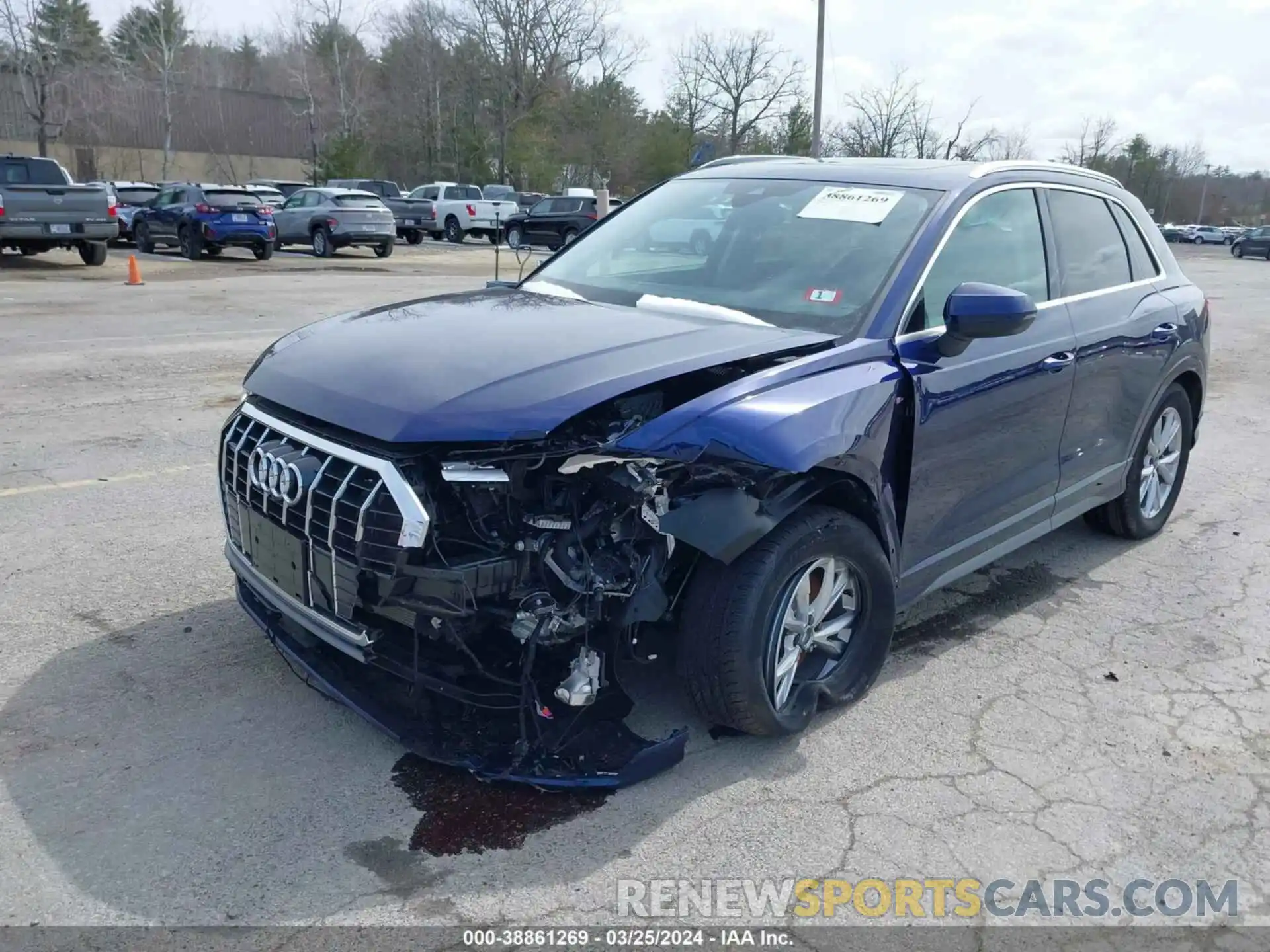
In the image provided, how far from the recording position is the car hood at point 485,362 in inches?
110

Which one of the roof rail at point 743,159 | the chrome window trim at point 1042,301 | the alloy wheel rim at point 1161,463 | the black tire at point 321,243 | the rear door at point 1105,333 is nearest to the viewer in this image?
the chrome window trim at point 1042,301

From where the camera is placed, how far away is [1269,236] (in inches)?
1843

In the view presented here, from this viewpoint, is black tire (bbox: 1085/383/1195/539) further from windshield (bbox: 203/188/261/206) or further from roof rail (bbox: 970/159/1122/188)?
windshield (bbox: 203/188/261/206)

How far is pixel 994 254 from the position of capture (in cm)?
405

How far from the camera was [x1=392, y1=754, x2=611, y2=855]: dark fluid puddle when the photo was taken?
9.25 ft

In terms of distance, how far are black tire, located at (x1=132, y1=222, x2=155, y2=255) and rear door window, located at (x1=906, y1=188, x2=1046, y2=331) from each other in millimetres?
23645

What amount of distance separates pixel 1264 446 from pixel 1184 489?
192 centimetres

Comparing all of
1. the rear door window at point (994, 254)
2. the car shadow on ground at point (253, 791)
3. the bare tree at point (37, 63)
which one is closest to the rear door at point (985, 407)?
the rear door window at point (994, 254)

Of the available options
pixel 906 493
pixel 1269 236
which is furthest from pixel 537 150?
pixel 906 493

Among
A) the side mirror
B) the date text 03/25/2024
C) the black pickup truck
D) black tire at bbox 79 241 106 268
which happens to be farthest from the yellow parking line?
black tire at bbox 79 241 106 268

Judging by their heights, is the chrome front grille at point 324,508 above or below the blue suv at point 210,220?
below

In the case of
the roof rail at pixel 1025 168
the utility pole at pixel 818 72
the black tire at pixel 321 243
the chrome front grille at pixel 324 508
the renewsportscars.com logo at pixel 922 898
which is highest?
the utility pole at pixel 818 72

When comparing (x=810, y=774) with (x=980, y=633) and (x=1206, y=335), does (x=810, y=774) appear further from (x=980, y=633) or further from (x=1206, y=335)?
(x=1206, y=335)

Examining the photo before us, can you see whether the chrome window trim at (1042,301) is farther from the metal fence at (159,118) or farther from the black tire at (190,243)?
the metal fence at (159,118)
